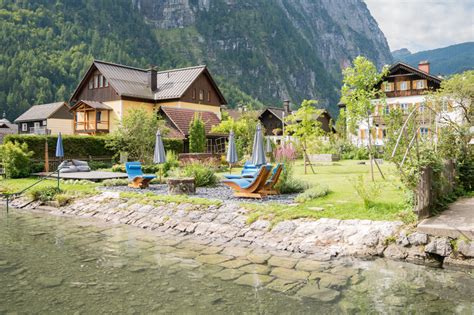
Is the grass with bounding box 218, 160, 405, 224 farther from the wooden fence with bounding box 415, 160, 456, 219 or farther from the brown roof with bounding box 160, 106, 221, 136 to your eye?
the brown roof with bounding box 160, 106, 221, 136

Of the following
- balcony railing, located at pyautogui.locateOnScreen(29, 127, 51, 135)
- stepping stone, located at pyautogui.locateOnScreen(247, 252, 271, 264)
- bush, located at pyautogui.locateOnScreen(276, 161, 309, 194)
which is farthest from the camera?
balcony railing, located at pyautogui.locateOnScreen(29, 127, 51, 135)

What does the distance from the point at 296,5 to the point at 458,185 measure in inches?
7683

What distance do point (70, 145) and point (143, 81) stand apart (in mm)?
18307

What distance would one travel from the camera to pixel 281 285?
6.04 metres

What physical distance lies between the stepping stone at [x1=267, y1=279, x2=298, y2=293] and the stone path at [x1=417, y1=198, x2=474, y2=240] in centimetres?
259

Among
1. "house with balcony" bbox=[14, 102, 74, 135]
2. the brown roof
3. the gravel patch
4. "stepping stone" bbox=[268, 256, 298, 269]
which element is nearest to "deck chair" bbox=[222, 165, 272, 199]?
the gravel patch

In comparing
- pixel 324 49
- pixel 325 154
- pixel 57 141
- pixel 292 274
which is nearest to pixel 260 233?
pixel 292 274

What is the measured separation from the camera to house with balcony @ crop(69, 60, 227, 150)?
36.6 meters

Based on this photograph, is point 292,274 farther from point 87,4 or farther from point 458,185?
point 87,4

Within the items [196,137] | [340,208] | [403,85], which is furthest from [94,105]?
[340,208]

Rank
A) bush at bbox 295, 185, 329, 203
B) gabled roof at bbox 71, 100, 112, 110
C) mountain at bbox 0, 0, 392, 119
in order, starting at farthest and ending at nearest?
mountain at bbox 0, 0, 392, 119, gabled roof at bbox 71, 100, 112, 110, bush at bbox 295, 185, 329, 203

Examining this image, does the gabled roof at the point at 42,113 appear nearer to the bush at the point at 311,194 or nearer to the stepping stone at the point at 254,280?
the bush at the point at 311,194

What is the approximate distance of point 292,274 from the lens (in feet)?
21.3

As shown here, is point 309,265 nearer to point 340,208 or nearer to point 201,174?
point 340,208
